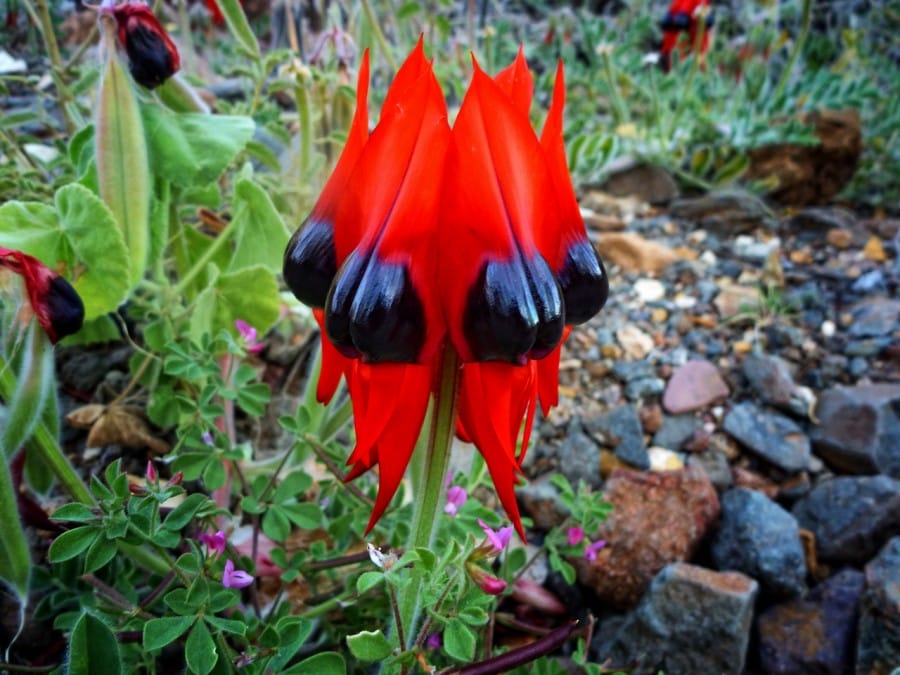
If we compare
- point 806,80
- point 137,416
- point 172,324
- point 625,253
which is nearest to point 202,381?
point 172,324

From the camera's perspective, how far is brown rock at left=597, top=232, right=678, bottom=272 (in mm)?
2605

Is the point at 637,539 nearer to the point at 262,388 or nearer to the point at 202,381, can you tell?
the point at 262,388

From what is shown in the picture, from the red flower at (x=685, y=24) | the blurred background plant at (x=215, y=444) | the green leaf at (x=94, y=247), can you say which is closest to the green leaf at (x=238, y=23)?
the blurred background plant at (x=215, y=444)

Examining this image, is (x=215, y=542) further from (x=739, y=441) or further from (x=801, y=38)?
(x=801, y=38)

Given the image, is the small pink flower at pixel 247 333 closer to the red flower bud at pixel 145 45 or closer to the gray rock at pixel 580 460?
the red flower bud at pixel 145 45

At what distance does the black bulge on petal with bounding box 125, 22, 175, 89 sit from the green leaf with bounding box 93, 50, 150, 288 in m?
0.03

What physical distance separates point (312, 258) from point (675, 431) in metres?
1.37

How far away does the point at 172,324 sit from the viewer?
1517 millimetres

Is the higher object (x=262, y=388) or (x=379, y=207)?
(x=379, y=207)

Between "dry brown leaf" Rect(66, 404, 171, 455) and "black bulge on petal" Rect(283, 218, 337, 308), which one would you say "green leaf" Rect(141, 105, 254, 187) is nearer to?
"dry brown leaf" Rect(66, 404, 171, 455)

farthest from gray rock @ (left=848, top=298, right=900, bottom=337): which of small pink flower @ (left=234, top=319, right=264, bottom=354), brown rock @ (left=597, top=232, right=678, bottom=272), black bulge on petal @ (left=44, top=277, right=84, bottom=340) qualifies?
black bulge on petal @ (left=44, top=277, right=84, bottom=340)

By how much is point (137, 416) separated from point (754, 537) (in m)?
1.26

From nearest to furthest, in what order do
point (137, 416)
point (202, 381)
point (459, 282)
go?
point (459, 282) → point (202, 381) → point (137, 416)

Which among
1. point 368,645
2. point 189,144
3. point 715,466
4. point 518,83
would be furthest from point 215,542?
point 715,466
